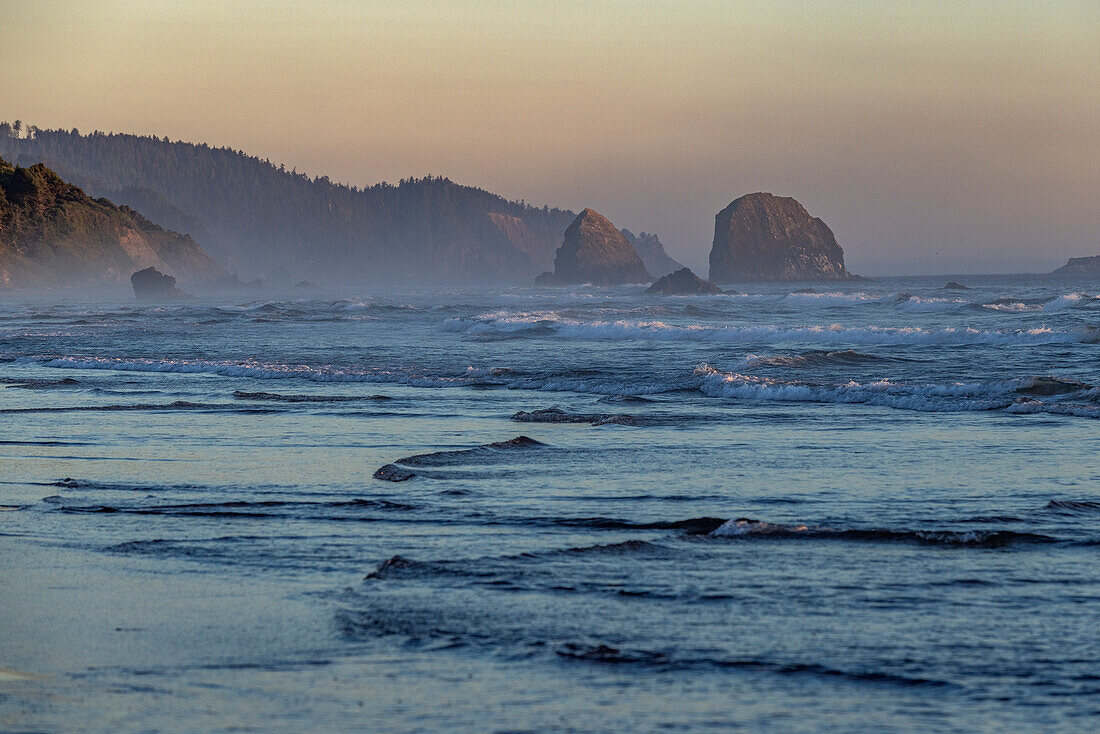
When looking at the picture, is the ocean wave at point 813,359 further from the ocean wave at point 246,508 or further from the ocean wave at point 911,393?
the ocean wave at point 246,508

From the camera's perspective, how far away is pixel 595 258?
158125 millimetres

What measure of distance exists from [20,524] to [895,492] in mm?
Result: 5310

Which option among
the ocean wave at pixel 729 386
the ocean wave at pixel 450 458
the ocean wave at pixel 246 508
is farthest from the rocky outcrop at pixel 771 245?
the ocean wave at pixel 246 508

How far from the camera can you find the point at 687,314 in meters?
43.6

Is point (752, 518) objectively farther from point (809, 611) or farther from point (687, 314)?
point (687, 314)

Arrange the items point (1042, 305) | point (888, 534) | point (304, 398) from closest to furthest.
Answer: point (888, 534) < point (304, 398) < point (1042, 305)

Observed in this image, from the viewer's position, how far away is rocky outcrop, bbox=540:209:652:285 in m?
156

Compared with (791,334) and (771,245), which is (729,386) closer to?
(791,334)

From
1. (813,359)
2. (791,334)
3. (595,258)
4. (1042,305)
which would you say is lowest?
(813,359)

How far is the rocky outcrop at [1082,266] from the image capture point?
11994 centimetres

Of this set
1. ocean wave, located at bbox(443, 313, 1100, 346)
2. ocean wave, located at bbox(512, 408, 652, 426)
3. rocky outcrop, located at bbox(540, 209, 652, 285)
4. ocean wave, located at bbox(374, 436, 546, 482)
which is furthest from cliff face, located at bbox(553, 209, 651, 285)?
ocean wave, located at bbox(374, 436, 546, 482)

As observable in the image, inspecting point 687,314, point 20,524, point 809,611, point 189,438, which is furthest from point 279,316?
point 809,611

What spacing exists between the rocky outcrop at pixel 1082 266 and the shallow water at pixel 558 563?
121511 millimetres

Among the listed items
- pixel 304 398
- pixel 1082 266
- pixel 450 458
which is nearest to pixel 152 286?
pixel 304 398
